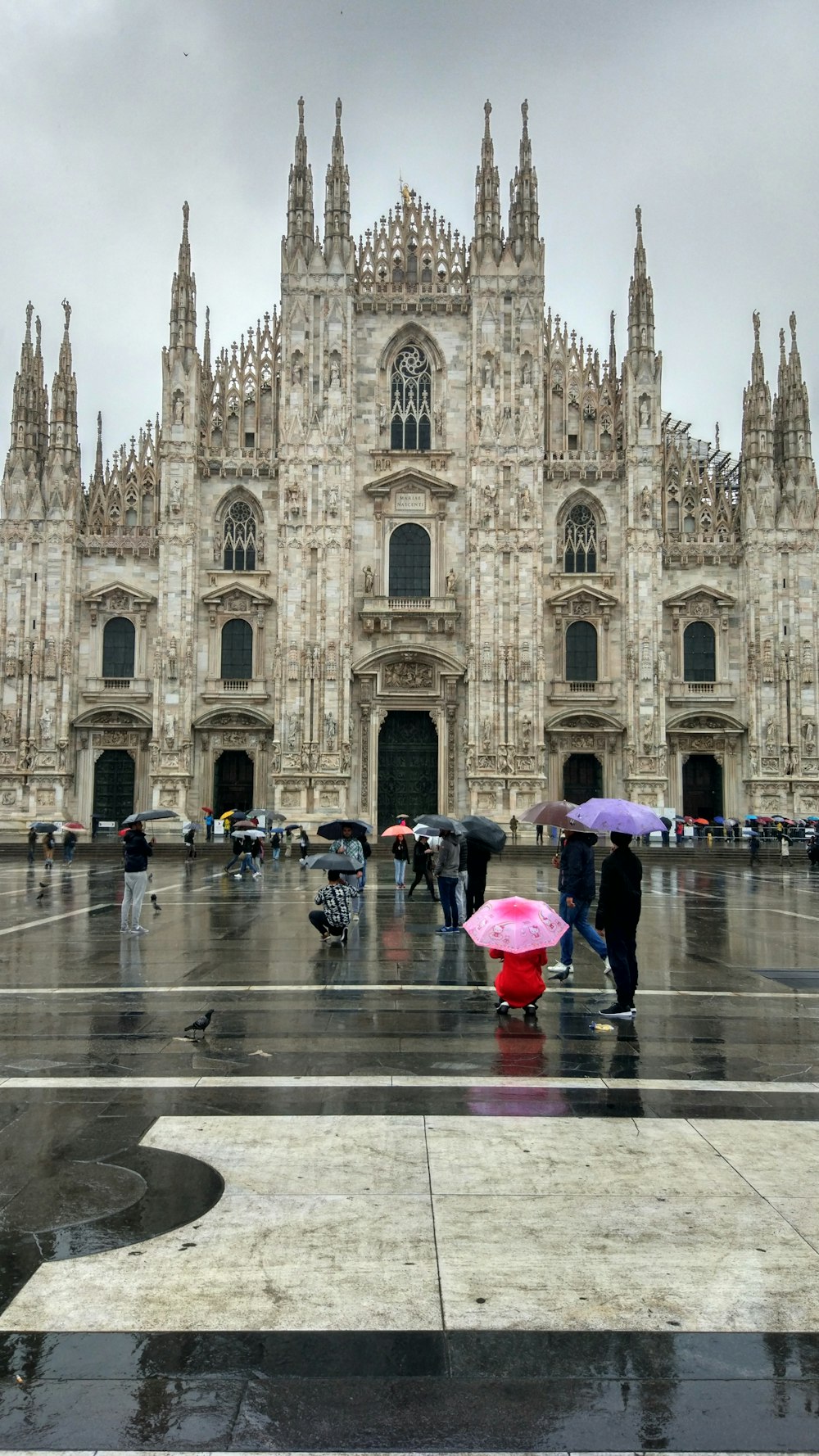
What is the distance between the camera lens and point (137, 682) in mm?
39750

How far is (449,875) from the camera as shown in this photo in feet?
49.4

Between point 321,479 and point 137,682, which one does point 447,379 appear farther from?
point 137,682

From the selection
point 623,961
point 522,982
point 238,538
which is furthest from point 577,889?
point 238,538

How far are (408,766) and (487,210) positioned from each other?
807 inches

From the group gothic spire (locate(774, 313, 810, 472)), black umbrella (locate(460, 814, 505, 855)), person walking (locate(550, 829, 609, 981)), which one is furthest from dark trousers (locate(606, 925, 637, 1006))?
gothic spire (locate(774, 313, 810, 472))

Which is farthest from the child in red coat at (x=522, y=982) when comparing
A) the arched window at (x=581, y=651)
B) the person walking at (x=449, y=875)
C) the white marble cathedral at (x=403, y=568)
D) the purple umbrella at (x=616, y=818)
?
the arched window at (x=581, y=651)

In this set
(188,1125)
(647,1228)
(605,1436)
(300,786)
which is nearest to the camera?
(605,1436)

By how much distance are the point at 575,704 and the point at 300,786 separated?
1039 cm

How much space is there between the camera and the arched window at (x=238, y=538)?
40.2m

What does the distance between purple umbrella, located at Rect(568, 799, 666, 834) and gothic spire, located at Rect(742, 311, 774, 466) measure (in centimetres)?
3257

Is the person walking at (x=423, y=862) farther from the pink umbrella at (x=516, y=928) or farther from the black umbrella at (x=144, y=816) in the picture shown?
the pink umbrella at (x=516, y=928)

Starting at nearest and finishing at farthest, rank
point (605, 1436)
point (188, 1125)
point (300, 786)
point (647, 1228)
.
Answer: point (605, 1436), point (647, 1228), point (188, 1125), point (300, 786)

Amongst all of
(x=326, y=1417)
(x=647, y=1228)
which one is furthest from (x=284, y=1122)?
(x=326, y=1417)

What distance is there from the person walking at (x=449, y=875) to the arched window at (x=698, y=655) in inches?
1074
